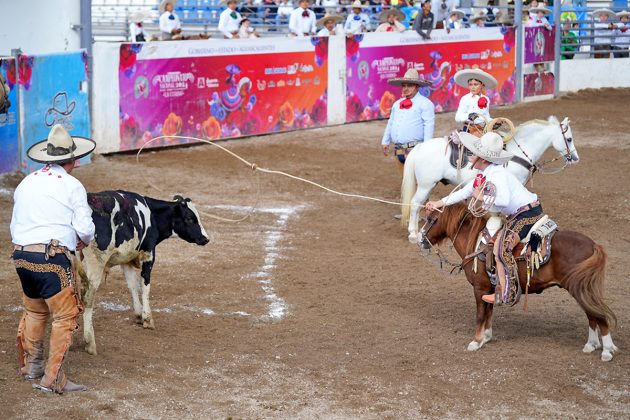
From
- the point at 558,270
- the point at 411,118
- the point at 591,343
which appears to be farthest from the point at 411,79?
the point at 591,343

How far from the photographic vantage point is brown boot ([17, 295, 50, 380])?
7227 millimetres

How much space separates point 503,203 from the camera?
26.7ft

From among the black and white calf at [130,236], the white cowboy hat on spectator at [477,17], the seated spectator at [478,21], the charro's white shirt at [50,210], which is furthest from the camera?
the white cowboy hat on spectator at [477,17]

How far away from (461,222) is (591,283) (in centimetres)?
128

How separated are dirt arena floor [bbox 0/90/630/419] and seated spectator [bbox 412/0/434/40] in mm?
8130

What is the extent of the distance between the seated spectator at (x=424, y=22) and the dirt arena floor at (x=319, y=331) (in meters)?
8.13

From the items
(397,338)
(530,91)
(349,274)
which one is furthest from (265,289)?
(530,91)

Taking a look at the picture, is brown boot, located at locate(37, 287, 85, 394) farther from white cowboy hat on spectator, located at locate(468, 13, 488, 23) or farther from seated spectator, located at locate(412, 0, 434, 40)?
white cowboy hat on spectator, located at locate(468, 13, 488, 23)

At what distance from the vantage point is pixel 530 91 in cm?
2606

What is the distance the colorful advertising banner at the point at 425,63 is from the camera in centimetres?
2144

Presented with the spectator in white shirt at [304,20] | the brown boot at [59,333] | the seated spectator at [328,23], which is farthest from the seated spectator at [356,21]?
the brown boot at [59,333]

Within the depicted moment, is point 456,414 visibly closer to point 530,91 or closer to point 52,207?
point 52,207

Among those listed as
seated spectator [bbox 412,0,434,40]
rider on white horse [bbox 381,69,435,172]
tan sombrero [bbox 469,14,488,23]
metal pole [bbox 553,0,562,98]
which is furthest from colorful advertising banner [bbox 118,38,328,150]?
metal pole [bbox 553,0,562,98]

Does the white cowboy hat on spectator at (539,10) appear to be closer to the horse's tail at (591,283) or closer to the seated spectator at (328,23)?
the seated spectator at (328,23)
